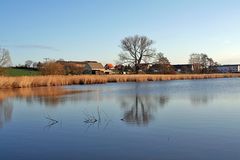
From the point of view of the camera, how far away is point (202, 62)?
79.7m

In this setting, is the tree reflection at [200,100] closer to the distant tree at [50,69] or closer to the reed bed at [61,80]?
the reed bed at [61,80]

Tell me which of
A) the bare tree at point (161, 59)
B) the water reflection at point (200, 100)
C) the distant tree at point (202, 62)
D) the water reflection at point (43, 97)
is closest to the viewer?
the water reflection at point (200, 100)

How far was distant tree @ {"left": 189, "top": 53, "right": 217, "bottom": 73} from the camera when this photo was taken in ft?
256

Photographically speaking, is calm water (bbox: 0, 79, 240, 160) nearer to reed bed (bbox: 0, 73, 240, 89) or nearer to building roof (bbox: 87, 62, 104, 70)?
reed bed (bbox: 0, 73, 240, 89)

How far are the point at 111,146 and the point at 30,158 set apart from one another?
4.71 feet

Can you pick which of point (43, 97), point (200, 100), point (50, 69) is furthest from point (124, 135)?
point (50, 69)

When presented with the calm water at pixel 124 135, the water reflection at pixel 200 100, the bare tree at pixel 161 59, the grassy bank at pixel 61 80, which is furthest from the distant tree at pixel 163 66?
the calm water at pixel 124 135

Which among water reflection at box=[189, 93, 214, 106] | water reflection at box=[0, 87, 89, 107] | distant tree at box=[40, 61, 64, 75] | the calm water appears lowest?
the calm water

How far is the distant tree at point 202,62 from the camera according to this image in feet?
256

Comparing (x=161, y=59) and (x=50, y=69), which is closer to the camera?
(x=50, y=69)

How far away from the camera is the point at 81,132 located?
7684 millimetres

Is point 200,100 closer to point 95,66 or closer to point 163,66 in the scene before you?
point 163,66

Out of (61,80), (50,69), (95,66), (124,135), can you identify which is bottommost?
(124,135)

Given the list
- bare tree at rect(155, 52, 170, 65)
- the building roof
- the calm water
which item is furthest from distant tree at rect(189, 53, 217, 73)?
the calm water
